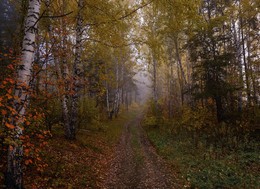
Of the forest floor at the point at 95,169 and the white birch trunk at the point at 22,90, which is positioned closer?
the white birch trunk at the point at 22,90

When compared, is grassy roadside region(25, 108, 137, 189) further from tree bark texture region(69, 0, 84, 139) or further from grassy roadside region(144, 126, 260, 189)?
grassy roadside region(144, 126, 260, 189)

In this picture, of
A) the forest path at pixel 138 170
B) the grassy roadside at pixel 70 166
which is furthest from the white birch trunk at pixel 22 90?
the forest path at pixel 138 170

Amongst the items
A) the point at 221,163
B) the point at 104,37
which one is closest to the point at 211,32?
the point at 104,37

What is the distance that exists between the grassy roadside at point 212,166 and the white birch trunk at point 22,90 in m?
5.60

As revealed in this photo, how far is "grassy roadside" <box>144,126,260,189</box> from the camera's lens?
667cm

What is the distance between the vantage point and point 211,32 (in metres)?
13.3

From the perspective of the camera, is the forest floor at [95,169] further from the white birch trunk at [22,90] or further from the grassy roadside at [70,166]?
the white birch trunk at [22,90]

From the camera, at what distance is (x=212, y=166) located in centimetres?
803

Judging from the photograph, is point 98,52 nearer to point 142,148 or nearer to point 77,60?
point 77,60

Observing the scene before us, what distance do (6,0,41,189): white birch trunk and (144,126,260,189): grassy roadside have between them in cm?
560

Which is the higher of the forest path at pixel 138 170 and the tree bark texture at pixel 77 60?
the tree bark texture at pixel 77 60

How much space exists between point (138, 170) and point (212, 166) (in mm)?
3247

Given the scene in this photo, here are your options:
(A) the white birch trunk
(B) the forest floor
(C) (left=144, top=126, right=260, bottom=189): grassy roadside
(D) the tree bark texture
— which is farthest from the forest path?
(A) the white birch trunk

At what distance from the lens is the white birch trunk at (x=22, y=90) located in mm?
3836
